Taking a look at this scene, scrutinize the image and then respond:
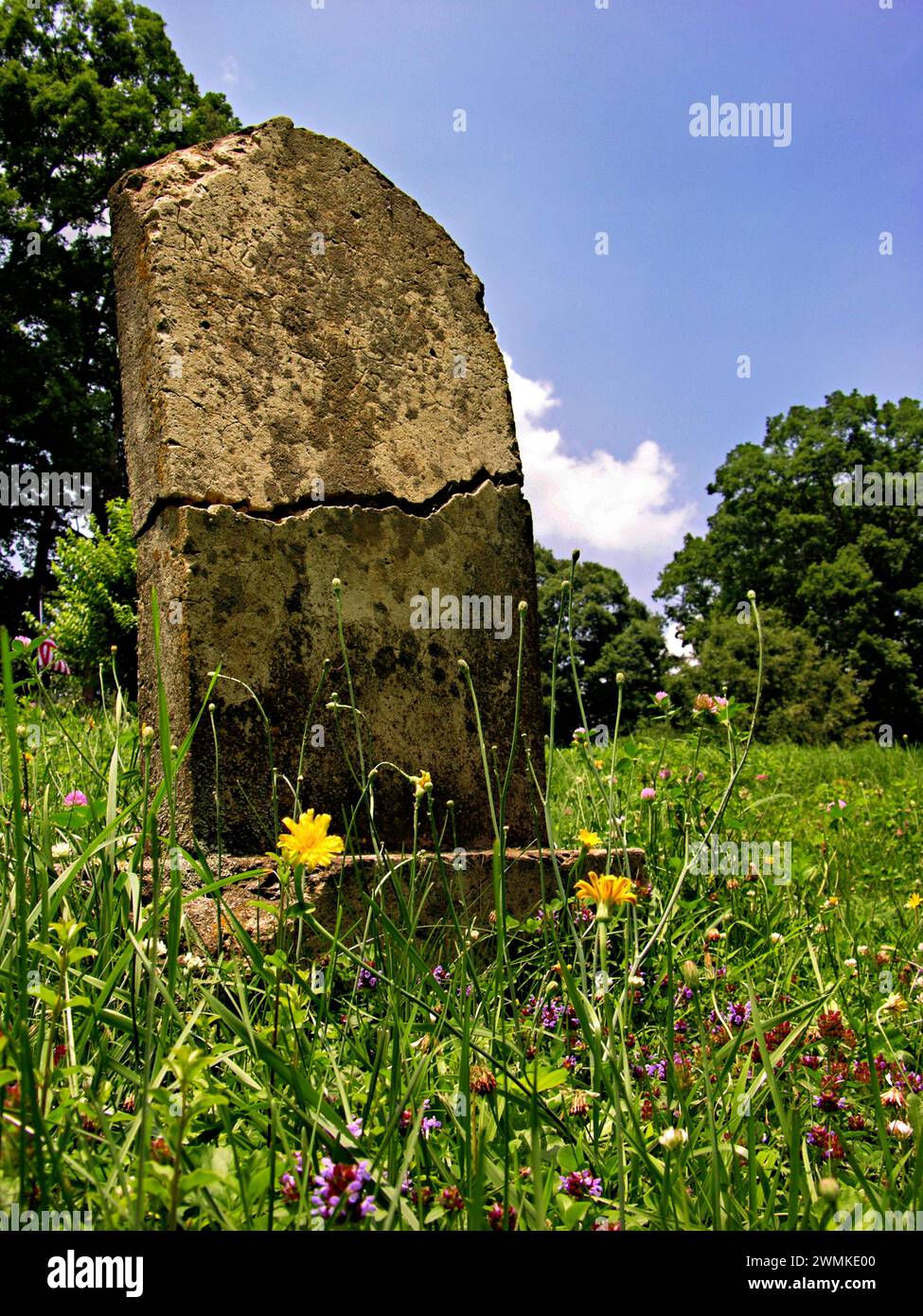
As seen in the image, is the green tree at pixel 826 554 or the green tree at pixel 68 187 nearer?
the green tree at pixel 68 187

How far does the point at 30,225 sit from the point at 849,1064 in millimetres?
19553

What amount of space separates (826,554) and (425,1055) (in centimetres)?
3030

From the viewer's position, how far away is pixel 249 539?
227 centimetres

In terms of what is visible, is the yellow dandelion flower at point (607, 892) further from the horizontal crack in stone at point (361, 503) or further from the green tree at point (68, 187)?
the green tree at point (68, 187)

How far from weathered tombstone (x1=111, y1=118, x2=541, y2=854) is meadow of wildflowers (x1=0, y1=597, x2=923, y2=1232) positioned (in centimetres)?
20

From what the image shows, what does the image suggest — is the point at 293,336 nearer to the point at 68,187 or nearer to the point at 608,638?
the point at 68,187

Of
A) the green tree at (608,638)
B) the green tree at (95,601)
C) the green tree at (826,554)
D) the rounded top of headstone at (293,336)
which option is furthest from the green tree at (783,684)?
the rounded top of headstone at (293,336)

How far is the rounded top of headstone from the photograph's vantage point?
2268 mm

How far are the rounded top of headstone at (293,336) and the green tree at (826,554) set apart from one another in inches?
868

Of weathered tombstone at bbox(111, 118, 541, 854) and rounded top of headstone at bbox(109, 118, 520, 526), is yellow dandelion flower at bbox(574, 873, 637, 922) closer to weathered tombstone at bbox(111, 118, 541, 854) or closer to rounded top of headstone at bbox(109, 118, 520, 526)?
weathered tombstone at bbox(111, 118, 541, 854)

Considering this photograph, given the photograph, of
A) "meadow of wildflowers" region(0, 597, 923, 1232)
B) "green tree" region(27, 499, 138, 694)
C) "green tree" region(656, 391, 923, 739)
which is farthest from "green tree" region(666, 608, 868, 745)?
"meadow of wildflowers" region(0, 597, 923, 1232)

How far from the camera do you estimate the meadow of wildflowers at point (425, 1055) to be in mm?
988

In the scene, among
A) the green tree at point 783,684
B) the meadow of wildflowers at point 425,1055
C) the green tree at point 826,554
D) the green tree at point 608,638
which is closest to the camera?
the meadow of wildflowers at point 425,1055
